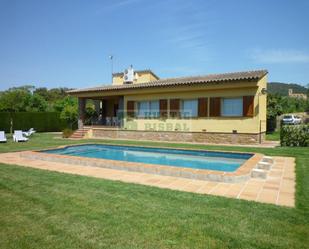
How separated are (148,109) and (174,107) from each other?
9.21 ft

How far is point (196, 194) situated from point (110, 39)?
840 inches

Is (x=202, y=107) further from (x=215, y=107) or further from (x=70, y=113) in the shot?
(x=70, y=113)

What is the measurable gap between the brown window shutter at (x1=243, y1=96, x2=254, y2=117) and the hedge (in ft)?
72.0

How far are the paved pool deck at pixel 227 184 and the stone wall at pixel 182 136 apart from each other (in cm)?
807

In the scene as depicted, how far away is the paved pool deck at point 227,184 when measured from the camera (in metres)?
5.99

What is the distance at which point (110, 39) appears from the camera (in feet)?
78.9

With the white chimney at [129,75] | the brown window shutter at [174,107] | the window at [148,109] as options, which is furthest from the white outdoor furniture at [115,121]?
the brown window shutter at [174,107]

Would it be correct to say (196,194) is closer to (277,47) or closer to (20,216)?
(20,216)

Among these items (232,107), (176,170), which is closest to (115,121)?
(232,107)

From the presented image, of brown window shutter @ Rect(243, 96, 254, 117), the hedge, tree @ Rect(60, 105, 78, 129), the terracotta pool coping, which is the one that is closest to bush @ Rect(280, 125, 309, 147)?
brown window shutter @ Rect(243, 96, 254, 117)

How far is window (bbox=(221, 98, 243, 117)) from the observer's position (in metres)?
17.9

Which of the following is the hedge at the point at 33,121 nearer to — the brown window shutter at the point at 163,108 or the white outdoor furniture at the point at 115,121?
the white outdoor furniture at the point at 115,121

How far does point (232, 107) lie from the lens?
59.8ft

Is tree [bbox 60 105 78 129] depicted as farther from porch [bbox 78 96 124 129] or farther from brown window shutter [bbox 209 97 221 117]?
brown window shutter [bbox 209 97 221 117]
